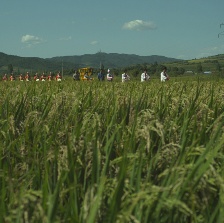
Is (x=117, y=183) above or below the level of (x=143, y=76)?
above

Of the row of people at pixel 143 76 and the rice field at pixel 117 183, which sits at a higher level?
the rice field at pixel 117 183

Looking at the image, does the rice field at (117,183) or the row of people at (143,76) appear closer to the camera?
the rice field at (117,183)

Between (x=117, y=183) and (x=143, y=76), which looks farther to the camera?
(x=143, y=76)

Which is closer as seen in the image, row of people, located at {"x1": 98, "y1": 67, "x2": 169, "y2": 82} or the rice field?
the rice field

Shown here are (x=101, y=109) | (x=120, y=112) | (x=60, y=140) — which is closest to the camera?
(x=60, y=140)

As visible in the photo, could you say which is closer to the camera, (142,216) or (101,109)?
(142,216)

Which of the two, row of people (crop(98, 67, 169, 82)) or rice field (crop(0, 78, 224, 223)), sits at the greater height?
rice field (crop(0, 78, 224, 223))

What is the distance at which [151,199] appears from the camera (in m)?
1.31

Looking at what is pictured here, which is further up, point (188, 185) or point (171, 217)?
point (188, 185)

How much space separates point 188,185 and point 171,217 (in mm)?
128

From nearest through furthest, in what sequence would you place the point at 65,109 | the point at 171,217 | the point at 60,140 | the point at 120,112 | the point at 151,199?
the point at 151,199
the point at 171,217
the point at 60,140
the point at 120,112
the point at 65,109

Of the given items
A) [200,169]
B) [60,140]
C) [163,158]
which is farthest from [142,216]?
[60,140]

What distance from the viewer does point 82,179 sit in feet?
6.42

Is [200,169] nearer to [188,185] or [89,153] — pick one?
[188,185]
